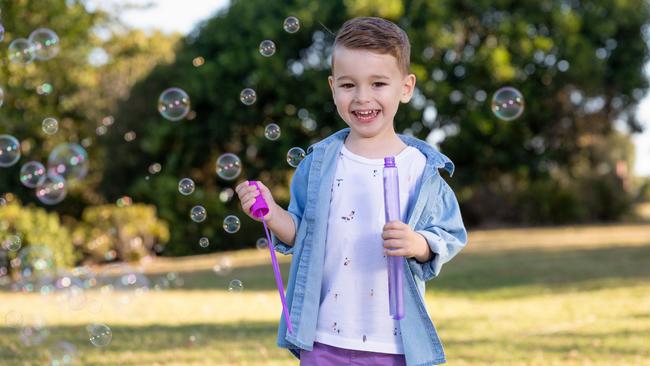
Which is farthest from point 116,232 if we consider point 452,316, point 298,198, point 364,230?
point 364,230

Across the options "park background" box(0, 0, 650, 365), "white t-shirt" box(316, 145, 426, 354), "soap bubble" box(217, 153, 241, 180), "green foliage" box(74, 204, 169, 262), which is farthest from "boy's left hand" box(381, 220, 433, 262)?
"green foliage" box(74, 204, 169, 262)

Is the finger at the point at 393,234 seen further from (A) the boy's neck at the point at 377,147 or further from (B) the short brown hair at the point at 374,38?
(B) the short brown hair at the point at 374,38

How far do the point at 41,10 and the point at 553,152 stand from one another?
15.8 meters

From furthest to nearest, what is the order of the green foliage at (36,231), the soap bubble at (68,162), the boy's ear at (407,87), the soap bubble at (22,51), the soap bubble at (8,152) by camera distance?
the green foliage at (36,231) → the soap bubble at (68,162) → the soap bubble at (22,51) → the soap bubble at (8,152) → the boy's ear at (407,87)

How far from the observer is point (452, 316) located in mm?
8797

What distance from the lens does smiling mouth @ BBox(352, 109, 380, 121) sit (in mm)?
2995

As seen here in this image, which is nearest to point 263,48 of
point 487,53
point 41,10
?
point 41,10

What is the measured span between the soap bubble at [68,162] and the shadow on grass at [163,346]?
1290mm

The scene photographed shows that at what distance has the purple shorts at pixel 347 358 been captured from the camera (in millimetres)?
2994

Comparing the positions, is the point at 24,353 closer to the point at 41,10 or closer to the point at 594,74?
the point at 41,10

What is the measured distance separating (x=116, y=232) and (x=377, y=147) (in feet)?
49.1

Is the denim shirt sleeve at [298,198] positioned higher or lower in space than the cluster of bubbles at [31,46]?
lower

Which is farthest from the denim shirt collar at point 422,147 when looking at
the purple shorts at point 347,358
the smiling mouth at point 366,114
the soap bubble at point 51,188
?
the soap bubble at point 51,188

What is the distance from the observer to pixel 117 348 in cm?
677
